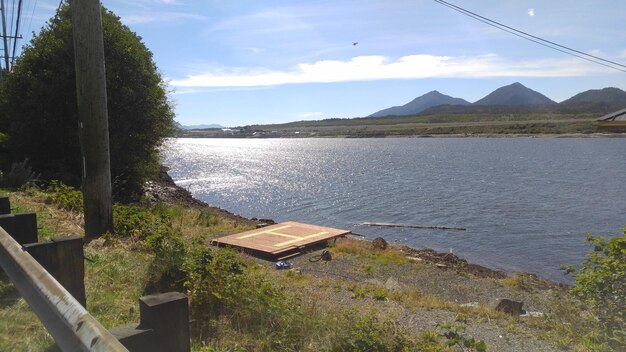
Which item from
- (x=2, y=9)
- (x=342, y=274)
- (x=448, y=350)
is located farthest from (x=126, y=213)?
(x=2, y=9)

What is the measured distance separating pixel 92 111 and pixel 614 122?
28.9 feet

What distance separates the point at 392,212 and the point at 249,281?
25.5 m

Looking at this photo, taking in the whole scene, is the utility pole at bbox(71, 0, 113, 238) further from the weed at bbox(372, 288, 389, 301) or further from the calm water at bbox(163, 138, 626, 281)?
the calm water at bbox(163, 138, 626, 281)

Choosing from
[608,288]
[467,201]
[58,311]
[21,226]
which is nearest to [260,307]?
[21,226]

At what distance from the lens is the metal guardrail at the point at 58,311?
1951 millimetres

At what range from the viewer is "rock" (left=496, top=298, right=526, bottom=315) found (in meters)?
9.66

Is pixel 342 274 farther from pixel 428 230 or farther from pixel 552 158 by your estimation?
pixel 552 158

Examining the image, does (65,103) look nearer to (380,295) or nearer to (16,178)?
(16,178)

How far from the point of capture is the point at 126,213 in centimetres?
972

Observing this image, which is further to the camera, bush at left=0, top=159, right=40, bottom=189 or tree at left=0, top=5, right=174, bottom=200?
tree at left=0, top=5, right=174, bottom=200

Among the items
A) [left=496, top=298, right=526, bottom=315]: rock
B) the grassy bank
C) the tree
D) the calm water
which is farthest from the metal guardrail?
the calm water

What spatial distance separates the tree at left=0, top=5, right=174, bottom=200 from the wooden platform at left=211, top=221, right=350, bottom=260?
14.3ft

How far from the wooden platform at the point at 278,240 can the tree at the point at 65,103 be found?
14.3 ft

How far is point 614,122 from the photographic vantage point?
8320 mm
